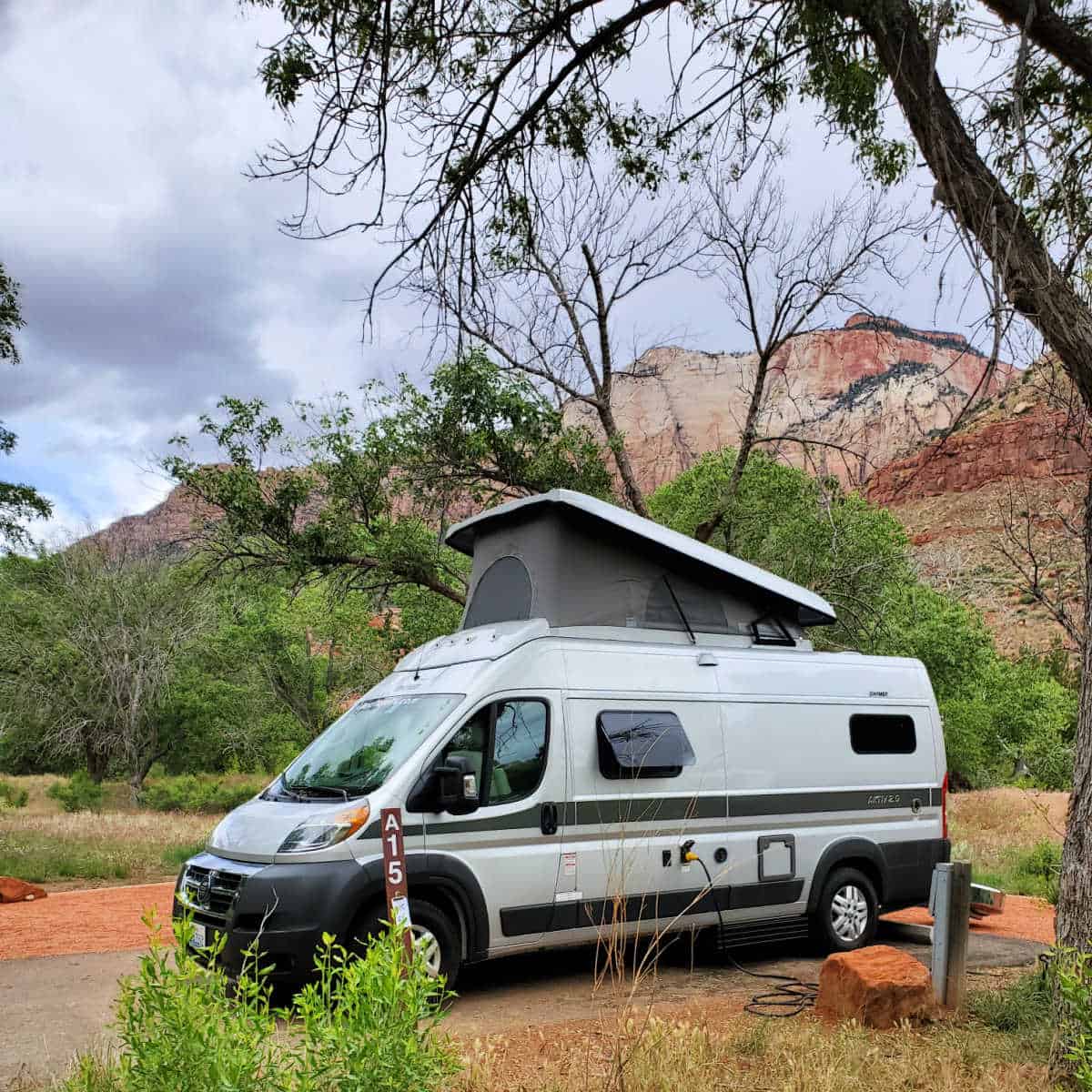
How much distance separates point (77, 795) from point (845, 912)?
32.1 meters

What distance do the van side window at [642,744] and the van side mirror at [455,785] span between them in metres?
1.17

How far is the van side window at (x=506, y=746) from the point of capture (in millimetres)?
7984

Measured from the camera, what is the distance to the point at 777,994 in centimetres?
784

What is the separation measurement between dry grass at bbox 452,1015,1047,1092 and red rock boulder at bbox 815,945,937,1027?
0.55 feet

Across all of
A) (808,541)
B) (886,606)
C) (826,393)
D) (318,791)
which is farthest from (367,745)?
(886,606)

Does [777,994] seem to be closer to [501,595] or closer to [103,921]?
[501,595]

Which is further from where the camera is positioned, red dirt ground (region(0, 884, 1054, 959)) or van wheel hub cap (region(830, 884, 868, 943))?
red dirt ground (region(0, 884, 1054, 959))

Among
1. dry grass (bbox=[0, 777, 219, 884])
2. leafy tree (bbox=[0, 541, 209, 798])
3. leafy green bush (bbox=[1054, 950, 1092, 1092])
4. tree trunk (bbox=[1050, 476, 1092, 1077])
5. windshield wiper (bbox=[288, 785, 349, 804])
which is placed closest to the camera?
leafy green bush (bbox=[1054, 950, 1092, 1092])

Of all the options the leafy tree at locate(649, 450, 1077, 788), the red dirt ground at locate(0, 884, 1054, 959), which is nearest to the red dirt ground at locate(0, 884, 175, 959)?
the red dirt ground at locate(0, 884, 1054, 959)

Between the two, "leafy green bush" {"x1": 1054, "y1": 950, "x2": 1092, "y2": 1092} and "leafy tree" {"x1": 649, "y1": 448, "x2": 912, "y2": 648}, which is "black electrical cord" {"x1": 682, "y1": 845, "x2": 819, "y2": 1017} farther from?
"leafy tree" {"x1": 649, "y1": 448, "x2": 912, "y2": 648}

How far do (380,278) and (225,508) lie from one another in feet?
36.2

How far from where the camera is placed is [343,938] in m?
7.15

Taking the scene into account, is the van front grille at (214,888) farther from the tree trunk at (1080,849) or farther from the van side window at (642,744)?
the tree trunk at (1080,849)

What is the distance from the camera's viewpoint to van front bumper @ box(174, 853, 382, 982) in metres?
6.97
